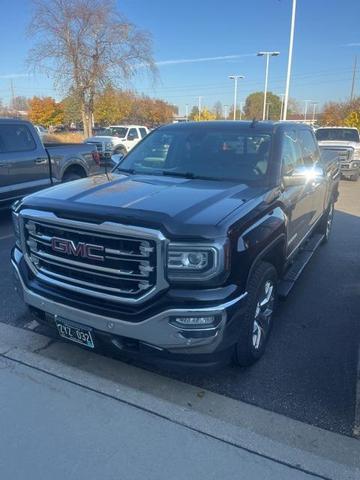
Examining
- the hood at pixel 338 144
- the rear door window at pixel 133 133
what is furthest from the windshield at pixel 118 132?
the hood at pixel 338 144

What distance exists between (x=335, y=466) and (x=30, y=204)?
2.55m

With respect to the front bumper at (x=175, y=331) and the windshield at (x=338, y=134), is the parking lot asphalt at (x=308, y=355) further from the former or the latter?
the windshield at (x=338, y=134)

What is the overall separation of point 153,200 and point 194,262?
0.64m

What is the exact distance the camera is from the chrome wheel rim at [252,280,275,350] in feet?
10.3

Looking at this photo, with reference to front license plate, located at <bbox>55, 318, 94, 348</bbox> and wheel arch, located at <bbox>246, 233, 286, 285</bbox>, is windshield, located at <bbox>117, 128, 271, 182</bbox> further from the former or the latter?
front license plate, located at <bbox>55, 318, 94, 348</bbox>

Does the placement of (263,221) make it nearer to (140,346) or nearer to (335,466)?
(140,346)

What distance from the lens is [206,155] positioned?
3.99 metres

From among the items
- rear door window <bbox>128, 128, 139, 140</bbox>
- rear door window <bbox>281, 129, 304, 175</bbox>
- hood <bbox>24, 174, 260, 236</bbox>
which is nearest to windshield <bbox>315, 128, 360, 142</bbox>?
rear door window <bbox>128, 128, 139, 140</bbox>

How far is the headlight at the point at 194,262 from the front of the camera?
2439 millimetres

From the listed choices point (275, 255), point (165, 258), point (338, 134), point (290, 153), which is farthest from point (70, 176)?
point (338, 134)

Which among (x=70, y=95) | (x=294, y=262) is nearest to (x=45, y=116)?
(x=70, y=95)

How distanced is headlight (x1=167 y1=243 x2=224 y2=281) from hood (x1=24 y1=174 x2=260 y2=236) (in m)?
0.11

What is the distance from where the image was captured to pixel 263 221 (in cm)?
308

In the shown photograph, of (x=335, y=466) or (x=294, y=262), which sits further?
(x=294, y=262)
